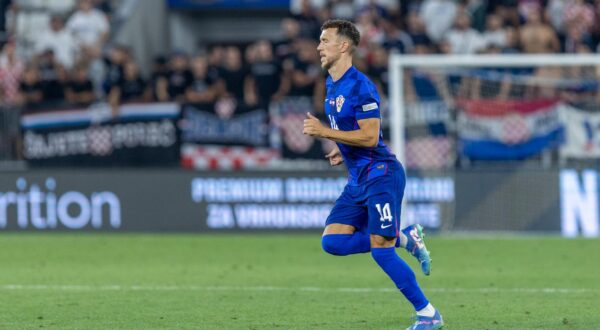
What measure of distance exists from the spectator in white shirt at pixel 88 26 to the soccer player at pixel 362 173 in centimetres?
1269

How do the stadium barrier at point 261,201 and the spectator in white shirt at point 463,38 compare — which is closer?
the stadium barrier at point 261,201

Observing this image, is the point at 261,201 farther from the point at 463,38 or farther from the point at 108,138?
the point at 463,38

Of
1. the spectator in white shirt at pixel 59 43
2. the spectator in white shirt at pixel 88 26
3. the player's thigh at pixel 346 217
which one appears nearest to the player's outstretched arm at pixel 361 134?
the player's thigh at pixel 346 217

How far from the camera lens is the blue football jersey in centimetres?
806

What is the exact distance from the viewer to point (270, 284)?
11102mm

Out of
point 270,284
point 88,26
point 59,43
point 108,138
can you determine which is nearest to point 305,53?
point 108,138

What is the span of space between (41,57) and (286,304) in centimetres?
1098

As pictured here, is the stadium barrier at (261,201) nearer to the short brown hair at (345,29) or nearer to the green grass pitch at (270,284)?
the green grass pitch at (270,284)

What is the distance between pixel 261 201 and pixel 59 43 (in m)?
6.35

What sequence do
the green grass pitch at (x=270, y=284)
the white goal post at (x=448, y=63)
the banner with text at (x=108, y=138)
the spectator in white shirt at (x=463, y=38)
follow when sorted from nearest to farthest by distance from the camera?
the green grass pitch at (x=270, y=284) → the white goal post at (x=448, y=63) → the banner with text at (x=108, y=138) → the spectator in white shirt at (x=463, y=38)

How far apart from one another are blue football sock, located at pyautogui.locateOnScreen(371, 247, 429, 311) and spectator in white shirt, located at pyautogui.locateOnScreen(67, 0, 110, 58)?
13096 millimetres

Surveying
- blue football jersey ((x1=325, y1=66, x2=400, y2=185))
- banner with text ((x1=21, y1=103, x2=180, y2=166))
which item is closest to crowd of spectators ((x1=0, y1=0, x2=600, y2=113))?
banner with text ((x1=21, y1=103, x2=180, y2=166))

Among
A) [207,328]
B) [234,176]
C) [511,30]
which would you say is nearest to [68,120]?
[234,176]

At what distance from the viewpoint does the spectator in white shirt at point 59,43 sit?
20234 mm
